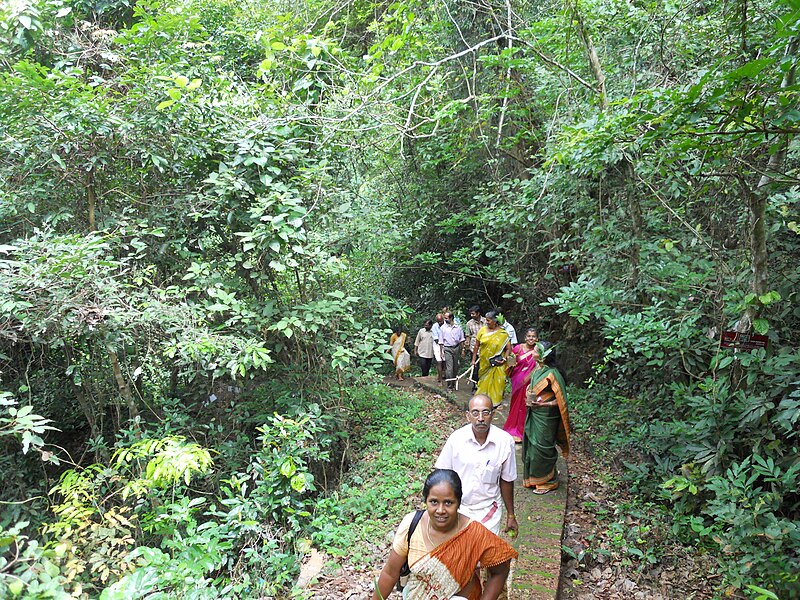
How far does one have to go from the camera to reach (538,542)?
4.60m

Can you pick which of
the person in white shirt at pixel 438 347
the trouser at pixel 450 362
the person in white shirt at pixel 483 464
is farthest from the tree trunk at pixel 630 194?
the person in white shirt at pixel 438 347

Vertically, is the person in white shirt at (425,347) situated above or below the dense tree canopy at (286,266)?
below

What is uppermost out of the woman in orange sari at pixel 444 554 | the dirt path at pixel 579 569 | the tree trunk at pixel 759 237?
the tree trunk at pixel 759 237

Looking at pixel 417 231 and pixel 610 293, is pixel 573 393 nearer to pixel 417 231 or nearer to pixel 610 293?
pixel 610 293

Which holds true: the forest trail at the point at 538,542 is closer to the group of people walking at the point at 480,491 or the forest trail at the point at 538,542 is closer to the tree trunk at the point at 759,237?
the group of people walking at the point at 480,491

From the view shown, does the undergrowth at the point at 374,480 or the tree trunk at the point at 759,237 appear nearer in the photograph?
the tree trunk at the point at 759,237

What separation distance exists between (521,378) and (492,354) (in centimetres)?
131

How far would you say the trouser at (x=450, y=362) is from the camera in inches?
417

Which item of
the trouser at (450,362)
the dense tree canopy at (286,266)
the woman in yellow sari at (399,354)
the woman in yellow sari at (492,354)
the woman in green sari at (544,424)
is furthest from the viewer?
the woman in yellow sari at (399,354)

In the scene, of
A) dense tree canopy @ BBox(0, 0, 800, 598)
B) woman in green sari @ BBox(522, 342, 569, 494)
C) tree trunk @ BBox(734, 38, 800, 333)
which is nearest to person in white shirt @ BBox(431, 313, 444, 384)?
dense tree canopy @ BBox(0, 0, 800, 598)

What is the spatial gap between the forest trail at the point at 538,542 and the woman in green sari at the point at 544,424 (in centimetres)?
19

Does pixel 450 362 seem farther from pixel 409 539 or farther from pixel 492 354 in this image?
pixel 409 539

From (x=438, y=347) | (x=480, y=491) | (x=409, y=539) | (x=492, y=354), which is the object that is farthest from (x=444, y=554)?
(x=438, y=347)

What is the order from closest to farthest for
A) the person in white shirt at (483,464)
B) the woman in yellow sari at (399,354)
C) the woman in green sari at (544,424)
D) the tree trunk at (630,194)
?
the person in white shirt at (483,464) < the woman in green sari at (544,424) < the tree trunk at (630,194) < the woman in yellow sari at (399,354)
